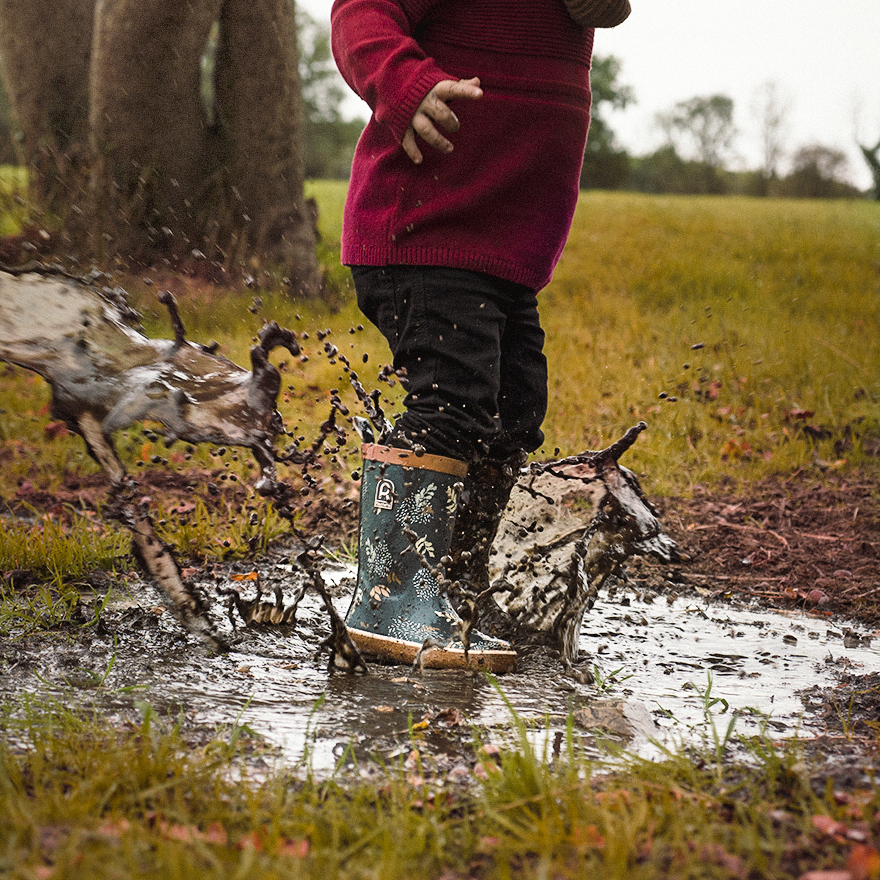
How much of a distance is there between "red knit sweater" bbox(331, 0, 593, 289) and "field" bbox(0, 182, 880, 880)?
467 millimetres

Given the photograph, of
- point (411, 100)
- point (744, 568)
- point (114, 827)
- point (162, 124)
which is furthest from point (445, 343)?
point (162, 124)

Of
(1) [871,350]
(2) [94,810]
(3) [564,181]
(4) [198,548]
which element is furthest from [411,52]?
(1) [871,350]

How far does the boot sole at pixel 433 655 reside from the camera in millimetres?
2117

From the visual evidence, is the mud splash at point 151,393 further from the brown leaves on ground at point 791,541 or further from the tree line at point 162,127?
the tree line at point 162,127

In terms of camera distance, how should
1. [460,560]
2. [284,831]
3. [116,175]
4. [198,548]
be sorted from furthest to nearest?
[116,175]
[198,548]
[460,560]
[284,831]

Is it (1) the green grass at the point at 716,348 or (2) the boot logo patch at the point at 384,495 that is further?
(1) the green grass at the point at 716,348

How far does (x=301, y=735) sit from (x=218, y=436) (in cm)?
87

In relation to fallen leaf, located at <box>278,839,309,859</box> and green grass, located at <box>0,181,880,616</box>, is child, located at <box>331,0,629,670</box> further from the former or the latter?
fallen leaf, located at <box>278,839,309,859</box>

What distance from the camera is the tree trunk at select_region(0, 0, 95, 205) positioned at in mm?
6367

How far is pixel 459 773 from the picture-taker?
5.09 ft

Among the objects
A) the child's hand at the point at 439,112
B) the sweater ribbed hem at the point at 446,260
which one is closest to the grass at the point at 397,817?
the sweater ribbed hem at the point at 446,260

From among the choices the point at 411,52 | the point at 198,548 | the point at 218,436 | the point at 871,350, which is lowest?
the point at 198,548

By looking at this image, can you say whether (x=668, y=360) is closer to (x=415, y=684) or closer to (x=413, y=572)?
(x=413, y=572)

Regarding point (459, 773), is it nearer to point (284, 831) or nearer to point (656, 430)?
point (284, 831)
